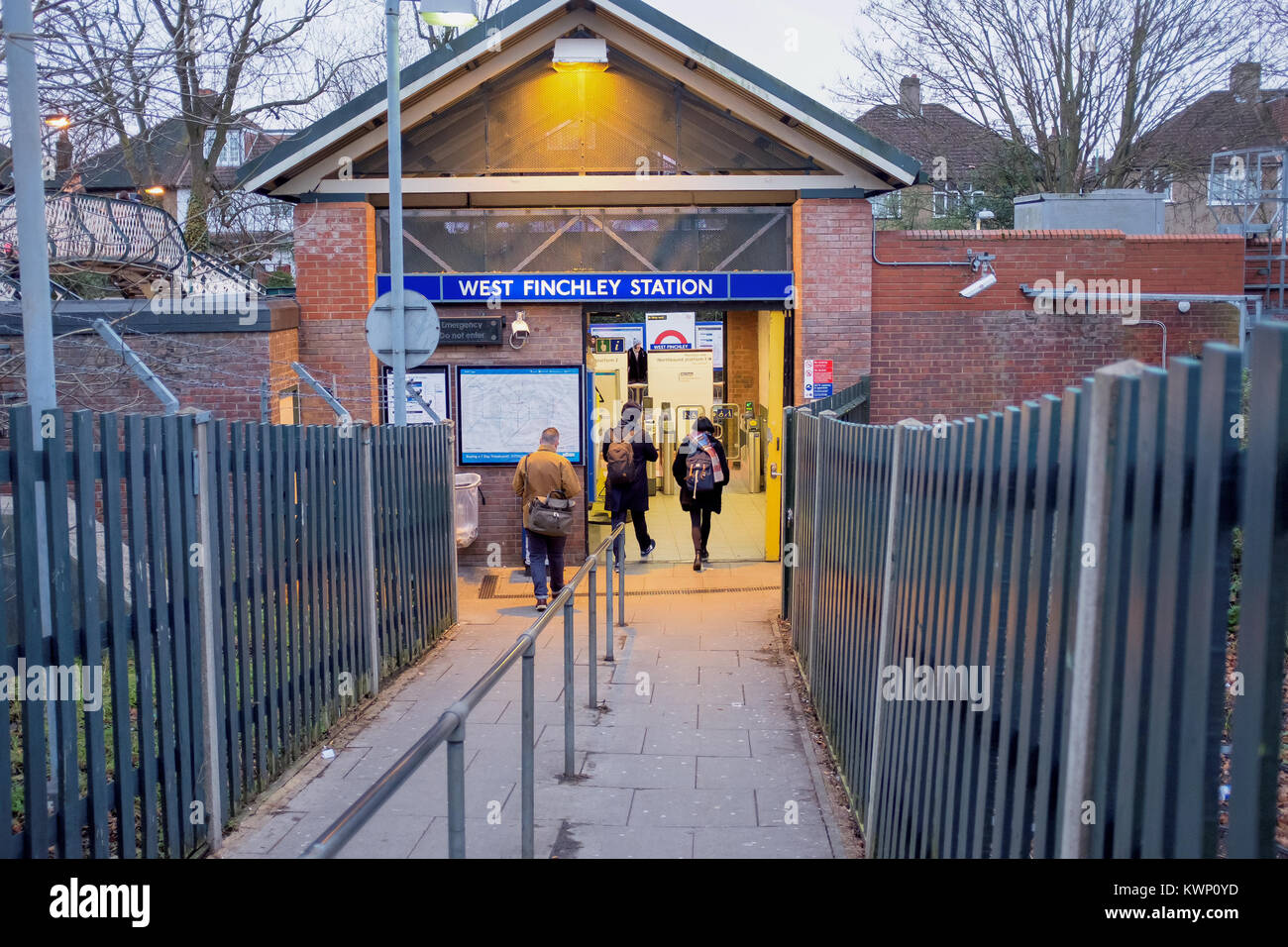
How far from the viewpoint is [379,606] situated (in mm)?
8977

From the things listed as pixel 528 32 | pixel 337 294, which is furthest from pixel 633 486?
pixel 528 32

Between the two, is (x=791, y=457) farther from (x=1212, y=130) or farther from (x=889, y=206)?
(x=889, y=206)

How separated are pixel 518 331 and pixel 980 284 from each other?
536 centimetres

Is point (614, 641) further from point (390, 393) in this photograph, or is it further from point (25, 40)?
point (25, 40)

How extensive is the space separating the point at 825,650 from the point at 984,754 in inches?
170

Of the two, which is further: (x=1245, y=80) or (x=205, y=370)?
(x=1245, y=80)

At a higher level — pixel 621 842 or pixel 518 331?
pixel 518 331

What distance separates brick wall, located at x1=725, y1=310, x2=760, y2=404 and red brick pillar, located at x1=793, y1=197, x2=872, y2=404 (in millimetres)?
7588

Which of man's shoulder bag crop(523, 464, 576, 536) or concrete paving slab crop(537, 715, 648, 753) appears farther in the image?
man's shoulder bag crop(523, 464, 576, 536)

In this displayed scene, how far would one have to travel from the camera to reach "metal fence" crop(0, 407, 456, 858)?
4.32 metres

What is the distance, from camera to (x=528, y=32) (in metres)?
13.7

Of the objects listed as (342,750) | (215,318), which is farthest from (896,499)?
(215,318)

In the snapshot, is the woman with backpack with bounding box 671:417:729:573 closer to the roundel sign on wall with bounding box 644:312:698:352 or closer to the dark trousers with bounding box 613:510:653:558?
the dark trousers with bounding box 613:510:653:558

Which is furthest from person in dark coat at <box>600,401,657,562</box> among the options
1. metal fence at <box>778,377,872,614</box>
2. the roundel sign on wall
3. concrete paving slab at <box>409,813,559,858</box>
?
concrete paving slab at <box>409,813,559,858</box>
